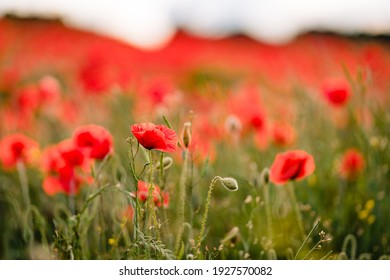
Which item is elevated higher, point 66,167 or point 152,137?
point 152,137

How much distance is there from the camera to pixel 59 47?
3574 millimetres

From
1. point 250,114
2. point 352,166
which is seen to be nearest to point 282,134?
point 250,114

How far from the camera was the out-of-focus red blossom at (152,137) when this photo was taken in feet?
3.38

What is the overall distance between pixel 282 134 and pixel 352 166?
0.23m

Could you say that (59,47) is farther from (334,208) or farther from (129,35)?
(334,208)

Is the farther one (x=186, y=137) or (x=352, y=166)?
(x=352, y=166)

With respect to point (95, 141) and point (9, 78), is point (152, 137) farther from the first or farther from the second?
point (9, 78)

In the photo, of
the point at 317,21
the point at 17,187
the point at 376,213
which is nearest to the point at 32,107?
the point at 17,187

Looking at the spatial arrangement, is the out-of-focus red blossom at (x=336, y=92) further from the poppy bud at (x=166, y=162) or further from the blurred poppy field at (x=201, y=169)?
the poppy bud at (x=166, y=162)

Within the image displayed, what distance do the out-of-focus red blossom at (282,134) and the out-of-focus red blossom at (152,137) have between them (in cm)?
81

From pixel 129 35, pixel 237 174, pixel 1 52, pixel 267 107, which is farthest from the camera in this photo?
pixel 1 52

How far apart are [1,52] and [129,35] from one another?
645 millimetres

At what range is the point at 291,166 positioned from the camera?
127 cm

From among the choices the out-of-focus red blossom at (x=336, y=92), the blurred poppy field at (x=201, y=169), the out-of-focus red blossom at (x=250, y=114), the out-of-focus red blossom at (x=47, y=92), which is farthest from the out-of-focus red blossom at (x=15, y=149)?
the out-of-focus red blossom at (x=336, y=92)
